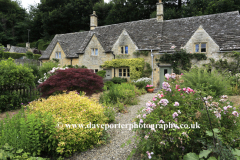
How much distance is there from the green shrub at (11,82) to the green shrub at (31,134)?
5.19 metres

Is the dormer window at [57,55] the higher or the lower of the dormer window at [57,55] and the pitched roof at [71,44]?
the lower

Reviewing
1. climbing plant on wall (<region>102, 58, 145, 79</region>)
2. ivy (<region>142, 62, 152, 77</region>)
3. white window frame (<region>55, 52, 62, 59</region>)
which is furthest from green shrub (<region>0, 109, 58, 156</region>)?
white window frame (<region>55, 52, 62, 59</region>)

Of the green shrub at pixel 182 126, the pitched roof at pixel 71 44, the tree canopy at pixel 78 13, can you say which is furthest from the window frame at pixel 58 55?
the green shrub at pixel 182 126

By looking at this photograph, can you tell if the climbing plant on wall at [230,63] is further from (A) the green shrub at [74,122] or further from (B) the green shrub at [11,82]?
(B) the green shrub at [11,82]

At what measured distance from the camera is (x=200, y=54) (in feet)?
48.5

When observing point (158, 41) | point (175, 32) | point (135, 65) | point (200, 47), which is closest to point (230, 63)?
point (200, 47)

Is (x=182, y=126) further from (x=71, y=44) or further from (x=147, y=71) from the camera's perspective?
(x=71, y=44)

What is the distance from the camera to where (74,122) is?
3918 millimetres

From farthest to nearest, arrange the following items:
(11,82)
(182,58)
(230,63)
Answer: (182,58) < (230,63) < (11,82)

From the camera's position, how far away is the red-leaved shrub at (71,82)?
7.58 m

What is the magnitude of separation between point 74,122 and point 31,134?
1.00 metres

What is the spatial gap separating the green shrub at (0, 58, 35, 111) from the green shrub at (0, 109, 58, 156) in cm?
519

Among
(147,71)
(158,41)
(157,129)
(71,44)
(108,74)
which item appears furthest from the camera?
(71,44)

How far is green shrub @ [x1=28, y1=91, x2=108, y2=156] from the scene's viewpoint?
3.54 metres
